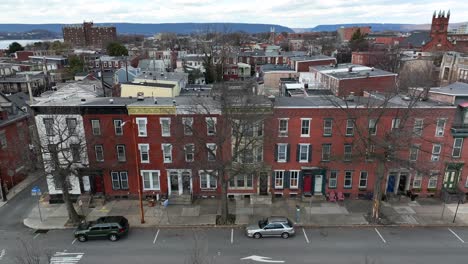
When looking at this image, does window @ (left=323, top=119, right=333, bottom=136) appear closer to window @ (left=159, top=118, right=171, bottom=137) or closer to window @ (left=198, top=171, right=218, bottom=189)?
window @ (left=198, top=171, right=218, bottom=189)

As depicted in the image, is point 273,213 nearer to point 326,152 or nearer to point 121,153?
point 326,152

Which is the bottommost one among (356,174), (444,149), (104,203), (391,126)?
(104,203)

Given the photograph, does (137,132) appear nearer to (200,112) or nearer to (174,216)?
(200,112)

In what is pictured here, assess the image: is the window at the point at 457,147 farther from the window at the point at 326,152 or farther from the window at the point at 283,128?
the window at the point at 283,128

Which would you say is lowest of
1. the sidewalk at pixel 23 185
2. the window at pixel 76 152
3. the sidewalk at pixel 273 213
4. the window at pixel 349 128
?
the sidewalk at pixel 23 185

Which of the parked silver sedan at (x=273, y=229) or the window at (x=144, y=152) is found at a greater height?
the window at (x=144, y=152)

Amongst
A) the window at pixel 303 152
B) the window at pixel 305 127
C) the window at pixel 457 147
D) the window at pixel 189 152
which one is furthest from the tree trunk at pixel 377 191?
the window at pixel 189 152

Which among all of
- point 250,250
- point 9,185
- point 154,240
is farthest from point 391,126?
point 9,185

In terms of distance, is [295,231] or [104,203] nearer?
[295,231]
